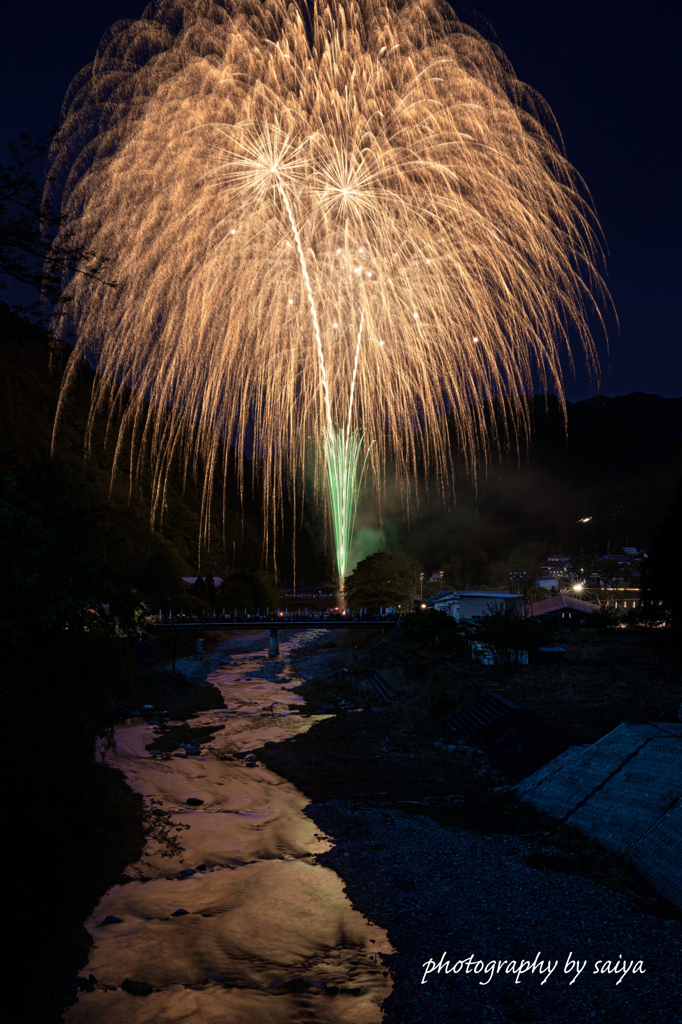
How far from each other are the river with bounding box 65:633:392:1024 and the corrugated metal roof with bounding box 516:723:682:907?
6.94 m

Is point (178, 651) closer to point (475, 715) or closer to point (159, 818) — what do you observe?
point (475, 715)

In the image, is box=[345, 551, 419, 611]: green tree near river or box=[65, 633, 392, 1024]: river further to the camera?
box=[345, 551, 419, 611]: green tree near river

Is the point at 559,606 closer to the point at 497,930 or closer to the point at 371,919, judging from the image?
the point at 371,919

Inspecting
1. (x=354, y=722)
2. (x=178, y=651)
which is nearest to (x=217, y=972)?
(x=354, y=722)

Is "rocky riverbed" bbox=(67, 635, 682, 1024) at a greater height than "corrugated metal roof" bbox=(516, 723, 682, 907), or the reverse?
"corrugated metal roof" bbox=(516, 723, 682, 907)

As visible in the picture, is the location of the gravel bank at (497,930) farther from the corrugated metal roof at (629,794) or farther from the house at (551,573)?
the house at (551,573)

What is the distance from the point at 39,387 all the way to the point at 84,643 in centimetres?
13021

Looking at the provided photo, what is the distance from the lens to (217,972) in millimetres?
13547

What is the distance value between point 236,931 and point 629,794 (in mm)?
11426

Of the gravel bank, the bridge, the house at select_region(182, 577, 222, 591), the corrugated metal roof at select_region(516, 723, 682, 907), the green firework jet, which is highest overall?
the green firework jet

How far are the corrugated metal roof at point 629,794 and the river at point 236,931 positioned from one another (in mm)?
6942

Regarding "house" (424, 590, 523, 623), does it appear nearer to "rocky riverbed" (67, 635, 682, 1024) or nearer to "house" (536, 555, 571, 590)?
"house" (536, 555, 571, 590)

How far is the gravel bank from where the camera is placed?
37.2 ft

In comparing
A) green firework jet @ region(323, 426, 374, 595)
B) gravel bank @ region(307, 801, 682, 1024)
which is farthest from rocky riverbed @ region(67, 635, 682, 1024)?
green firework jet @ region(323, 426, 374, 595)
